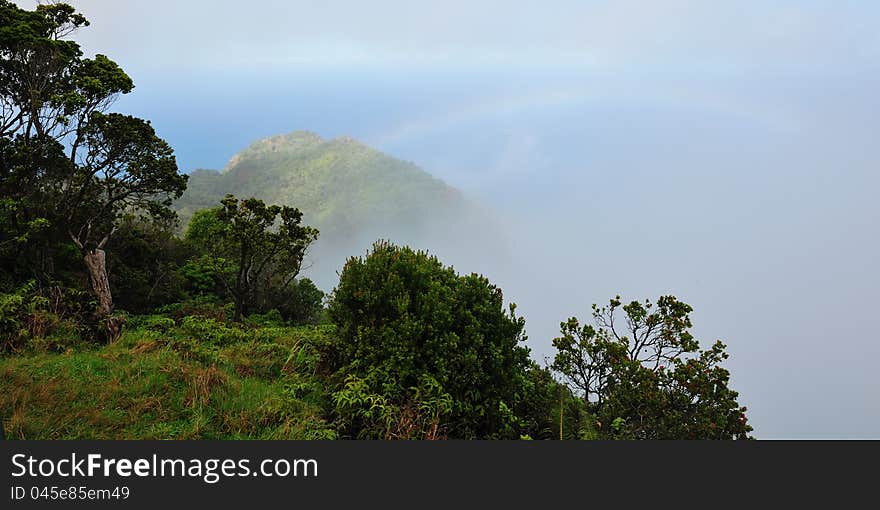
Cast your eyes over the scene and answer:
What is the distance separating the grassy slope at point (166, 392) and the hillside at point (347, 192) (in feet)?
324

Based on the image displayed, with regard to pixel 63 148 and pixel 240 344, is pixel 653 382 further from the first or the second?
pixel 63 148

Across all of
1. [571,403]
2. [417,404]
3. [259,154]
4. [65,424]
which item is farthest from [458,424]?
[259,154]

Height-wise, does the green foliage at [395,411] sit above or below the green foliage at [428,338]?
below

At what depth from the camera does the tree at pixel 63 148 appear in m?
13.5

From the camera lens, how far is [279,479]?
431 centimetres

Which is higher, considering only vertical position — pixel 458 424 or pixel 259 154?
pixel 259 154

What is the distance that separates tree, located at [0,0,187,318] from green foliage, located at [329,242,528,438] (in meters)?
9.99

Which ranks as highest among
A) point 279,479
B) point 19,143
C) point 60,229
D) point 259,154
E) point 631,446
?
point 259,154

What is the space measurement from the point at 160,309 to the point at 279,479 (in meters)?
13.5

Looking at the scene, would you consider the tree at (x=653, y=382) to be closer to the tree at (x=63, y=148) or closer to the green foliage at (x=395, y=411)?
the green foliage at (x=395, y=411)

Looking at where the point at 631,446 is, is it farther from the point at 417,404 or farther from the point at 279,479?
the point at 279,479

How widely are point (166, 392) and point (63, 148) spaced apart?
36.1 ft

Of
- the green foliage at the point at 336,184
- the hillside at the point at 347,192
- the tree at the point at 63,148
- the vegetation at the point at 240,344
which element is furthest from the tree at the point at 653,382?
the green foliage at the point at 336,184

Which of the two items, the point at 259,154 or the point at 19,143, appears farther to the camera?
the point at 259,154
